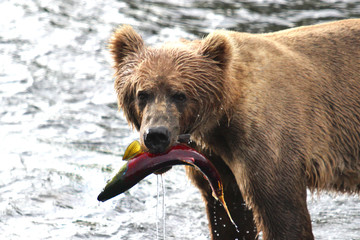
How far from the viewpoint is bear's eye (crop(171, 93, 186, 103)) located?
450cm

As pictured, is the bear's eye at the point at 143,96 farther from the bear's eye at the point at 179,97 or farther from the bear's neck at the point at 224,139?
the bear's neck at the point at 224,139

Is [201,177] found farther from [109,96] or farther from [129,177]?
[109,96]

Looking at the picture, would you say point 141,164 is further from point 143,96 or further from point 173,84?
point 173,84

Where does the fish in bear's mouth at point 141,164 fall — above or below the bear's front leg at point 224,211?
above

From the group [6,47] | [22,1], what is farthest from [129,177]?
[22,1]

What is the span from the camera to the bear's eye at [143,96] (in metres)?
4.50

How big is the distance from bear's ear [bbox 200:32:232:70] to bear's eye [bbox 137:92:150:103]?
0.52 meters

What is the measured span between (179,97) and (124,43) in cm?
65

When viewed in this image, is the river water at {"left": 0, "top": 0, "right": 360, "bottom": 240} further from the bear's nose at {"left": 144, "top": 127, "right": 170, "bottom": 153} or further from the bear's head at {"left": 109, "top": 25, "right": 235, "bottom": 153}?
the bear's nose at {"left": 144, "top": 127, "right": 170, "bottom": 153}

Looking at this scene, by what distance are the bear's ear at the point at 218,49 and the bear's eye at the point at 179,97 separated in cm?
36

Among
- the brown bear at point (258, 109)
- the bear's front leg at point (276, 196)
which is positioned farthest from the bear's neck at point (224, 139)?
the bear's front leg at point (276, 196)

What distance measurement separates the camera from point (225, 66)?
4.71 metres

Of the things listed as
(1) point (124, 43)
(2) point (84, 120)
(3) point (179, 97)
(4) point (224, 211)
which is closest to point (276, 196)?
(4) point (224, 211)

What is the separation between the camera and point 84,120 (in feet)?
27.9
